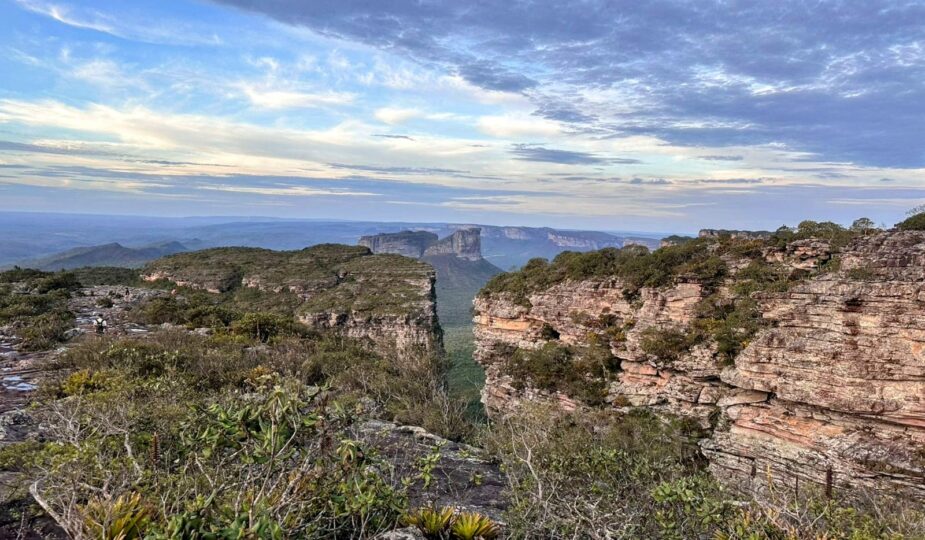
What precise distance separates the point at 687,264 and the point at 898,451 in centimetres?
1315

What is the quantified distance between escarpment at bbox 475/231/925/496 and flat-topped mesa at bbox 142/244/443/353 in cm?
1266

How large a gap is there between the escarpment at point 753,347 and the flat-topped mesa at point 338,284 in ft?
41.5

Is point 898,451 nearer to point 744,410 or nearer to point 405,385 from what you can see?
point 744,410

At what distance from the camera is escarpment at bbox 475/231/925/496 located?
19.7m

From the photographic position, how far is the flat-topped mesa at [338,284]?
164 feet

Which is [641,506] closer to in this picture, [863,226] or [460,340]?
[863,226]

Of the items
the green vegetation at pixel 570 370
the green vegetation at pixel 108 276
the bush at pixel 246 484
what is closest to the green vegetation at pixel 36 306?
the bush at pixel 246 484

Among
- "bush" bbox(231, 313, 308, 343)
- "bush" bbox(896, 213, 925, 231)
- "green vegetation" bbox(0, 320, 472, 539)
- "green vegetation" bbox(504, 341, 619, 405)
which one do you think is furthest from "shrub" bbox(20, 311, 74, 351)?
"bush" bbox(896, 213, 925, 231)

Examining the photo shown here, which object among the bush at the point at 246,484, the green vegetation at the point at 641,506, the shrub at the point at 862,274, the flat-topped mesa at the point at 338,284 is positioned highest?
the shrub at the point at 862,274

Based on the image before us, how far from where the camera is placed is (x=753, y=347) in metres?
22.7

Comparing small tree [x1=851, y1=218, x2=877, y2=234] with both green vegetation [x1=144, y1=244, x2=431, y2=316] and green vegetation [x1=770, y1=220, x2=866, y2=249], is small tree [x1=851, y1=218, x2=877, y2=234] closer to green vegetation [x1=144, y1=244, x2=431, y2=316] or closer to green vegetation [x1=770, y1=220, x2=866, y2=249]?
green vegetation [x1=770, y1=220, x2=866, y2=249]

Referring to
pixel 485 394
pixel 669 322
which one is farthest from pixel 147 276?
pixel 669 322

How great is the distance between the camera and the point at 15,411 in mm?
→ 10930

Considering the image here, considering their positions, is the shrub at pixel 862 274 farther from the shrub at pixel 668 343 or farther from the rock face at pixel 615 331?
the shrub at pixel 668 343
